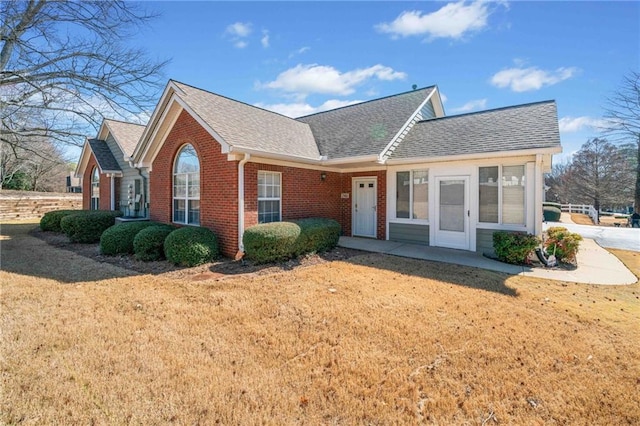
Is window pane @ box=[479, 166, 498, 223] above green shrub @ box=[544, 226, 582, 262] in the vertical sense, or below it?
above

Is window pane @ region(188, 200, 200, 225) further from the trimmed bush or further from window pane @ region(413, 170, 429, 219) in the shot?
window pane @ region(413, 170, 429, 219)

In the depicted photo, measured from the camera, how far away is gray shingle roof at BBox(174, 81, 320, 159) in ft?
29.6

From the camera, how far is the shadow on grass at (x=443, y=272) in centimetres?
666

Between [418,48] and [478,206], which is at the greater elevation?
[418,48]

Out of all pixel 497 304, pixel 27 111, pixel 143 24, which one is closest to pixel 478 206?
pixel 497 304

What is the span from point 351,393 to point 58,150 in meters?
25.7

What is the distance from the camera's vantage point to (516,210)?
9227 mm

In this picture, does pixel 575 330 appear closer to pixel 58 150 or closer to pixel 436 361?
pixel 436 361

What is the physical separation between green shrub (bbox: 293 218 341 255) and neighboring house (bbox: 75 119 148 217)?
10.1 metres

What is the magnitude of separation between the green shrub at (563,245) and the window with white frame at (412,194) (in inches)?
142

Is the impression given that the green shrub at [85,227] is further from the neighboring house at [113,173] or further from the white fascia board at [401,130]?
the white fascia board at [401,130]

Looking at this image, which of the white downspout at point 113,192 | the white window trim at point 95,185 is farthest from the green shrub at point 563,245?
the white window trim at point 95,185

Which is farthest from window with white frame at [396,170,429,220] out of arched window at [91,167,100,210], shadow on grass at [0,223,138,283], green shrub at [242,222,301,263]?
arched window at [91,167,100,210]

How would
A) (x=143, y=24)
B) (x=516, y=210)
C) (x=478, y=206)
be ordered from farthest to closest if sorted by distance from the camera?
(x=143, y=24) < (x=478, y=206) < (x=516, y=210)
